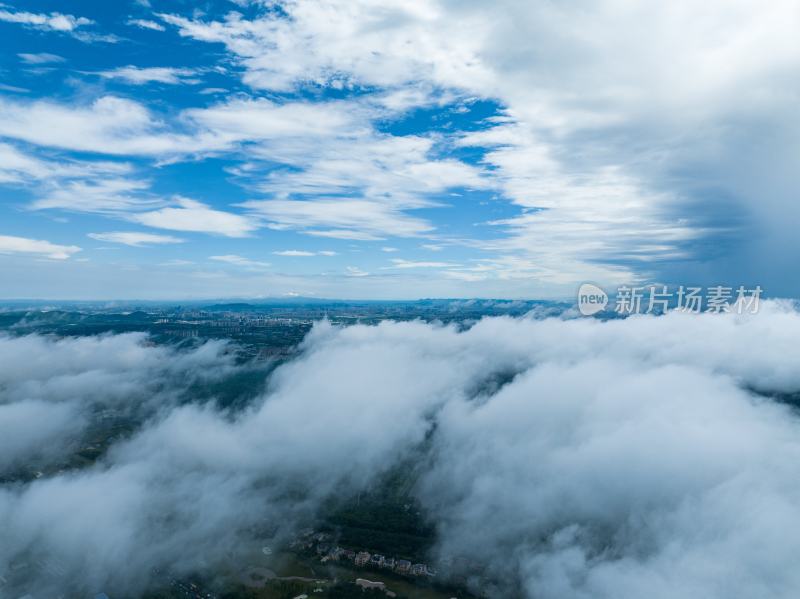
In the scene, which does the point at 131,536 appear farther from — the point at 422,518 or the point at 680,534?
the point at 680,534

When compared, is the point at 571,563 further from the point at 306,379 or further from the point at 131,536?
the point at 306,379

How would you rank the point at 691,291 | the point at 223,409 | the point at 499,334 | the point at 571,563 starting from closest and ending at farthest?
the point at 571,563 → the point at 691,291 → the point at 223,409 → the point at 499,334

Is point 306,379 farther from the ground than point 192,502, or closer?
farther from the ground

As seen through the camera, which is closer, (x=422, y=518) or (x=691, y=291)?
(x=691, y=291)

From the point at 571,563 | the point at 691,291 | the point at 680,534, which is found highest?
the point at 691,291

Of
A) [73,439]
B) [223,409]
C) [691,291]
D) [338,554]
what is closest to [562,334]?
[691,291]

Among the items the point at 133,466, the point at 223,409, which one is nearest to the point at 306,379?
the point at 223,409

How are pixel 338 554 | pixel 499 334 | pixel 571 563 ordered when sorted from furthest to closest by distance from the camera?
pixel 499 334, pixel 338 554, pixel 571 563

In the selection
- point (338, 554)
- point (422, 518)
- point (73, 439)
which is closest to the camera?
point (338, 554)

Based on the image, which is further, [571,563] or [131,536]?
[131,536]
